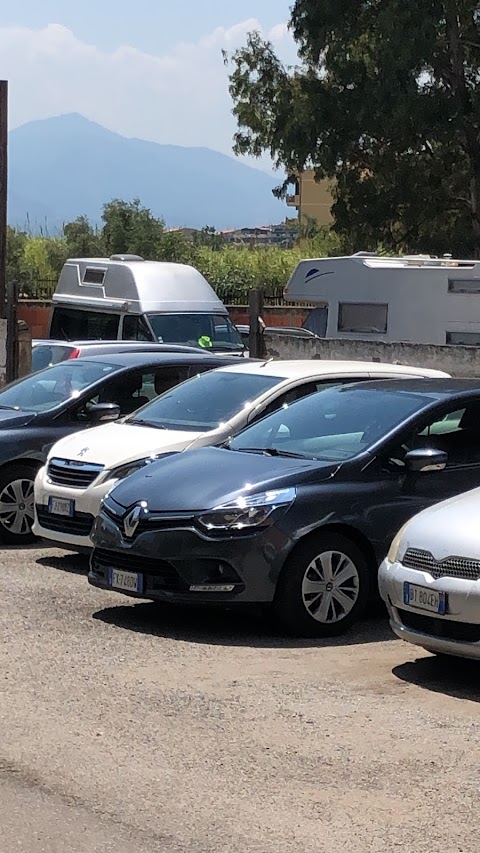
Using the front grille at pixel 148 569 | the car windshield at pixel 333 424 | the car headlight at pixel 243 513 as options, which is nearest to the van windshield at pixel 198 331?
the car windshield at pixel 333 424

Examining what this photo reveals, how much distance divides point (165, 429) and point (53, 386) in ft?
7.05

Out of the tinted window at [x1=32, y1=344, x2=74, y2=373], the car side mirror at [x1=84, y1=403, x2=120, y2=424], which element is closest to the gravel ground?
the car side mirror at [x1=84, y1=403, x2=120, y2=424]

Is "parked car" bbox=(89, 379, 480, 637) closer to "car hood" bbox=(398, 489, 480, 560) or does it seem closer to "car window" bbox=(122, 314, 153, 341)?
"car hood" bbox=(398, 489, 480, 560)

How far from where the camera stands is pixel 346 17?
1462 inches

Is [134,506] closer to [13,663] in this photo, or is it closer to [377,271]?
[13,663]

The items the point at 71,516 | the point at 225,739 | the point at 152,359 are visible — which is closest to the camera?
the point at 225,739

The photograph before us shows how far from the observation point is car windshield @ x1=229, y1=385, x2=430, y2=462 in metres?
9.34

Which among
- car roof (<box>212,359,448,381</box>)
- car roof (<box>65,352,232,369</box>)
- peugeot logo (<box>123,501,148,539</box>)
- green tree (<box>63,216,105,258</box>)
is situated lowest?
peugeot logo (<box>123,501,148,539</box>)

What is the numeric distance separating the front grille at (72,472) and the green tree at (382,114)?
85.3 feet

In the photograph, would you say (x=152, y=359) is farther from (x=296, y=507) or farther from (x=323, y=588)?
(x=323, y=588)

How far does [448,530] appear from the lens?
24.9 feet

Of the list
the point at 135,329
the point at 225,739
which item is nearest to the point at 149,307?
the point at 135,329

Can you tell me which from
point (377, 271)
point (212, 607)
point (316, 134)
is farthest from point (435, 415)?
point (316, 134)

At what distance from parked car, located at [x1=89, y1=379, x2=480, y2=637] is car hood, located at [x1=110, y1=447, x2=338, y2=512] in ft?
0.04
